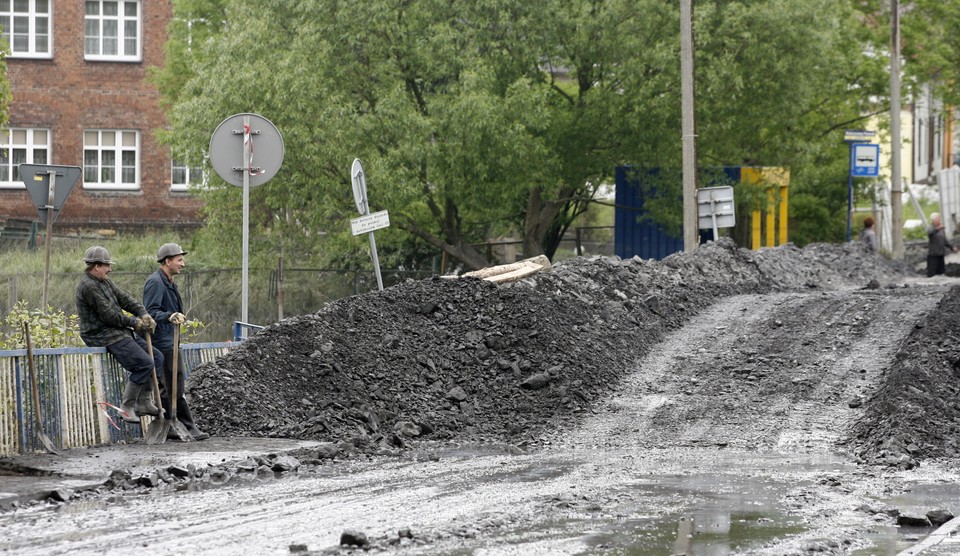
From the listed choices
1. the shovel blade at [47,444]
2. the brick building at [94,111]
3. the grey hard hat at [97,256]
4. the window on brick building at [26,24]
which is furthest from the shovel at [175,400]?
the window on brick building at [26,24]

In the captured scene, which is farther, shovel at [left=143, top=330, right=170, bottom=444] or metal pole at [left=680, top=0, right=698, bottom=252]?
metal pole at [left=680, top=0, right=698, bottom=252]

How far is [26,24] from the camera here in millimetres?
39031

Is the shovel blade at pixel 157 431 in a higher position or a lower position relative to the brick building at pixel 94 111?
lower

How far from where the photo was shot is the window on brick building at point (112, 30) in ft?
130

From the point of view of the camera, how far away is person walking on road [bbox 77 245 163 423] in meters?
11.2

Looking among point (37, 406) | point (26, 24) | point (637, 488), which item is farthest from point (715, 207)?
point (26, 24)

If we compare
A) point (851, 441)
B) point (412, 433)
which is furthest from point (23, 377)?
point (851, 441)

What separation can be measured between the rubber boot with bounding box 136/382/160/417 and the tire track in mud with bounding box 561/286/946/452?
12.3 ft

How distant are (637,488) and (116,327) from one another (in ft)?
15.0

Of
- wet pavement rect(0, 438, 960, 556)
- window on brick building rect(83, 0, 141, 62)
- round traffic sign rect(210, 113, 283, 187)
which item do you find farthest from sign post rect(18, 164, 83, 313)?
window on brick building rect(83, 0, 141, 62)

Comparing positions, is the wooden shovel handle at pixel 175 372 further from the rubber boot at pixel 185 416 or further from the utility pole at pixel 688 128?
the utility pole at pixel 688 128

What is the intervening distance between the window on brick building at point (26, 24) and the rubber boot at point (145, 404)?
98.8 feet

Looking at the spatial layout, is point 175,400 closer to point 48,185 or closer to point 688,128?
point 48,185

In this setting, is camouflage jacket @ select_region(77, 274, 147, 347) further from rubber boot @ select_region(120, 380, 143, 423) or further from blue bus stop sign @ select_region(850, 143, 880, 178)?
blue bus stop sign @ select_region(850, 143, 880, 178)
